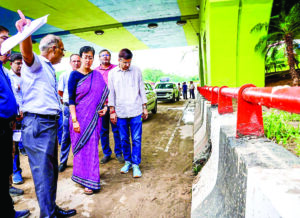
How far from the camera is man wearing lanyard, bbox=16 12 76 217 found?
189 centimetres

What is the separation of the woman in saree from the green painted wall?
12.6 ft

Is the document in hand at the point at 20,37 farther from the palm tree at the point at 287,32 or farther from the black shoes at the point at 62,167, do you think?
the palm tree at the point at 287,32

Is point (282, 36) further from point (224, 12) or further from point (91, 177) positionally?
point (91, 177)

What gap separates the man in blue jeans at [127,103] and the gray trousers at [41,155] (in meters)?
1.36

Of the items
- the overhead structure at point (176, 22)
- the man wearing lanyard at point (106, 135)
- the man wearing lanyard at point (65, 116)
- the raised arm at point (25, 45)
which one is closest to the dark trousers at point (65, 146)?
the man wearing lanyard at point (65, 116)

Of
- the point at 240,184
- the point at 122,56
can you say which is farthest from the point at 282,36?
the point at 240,184

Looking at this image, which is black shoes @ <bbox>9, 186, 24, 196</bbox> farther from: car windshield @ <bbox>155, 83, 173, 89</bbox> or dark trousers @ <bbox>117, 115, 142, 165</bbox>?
car windshield @ <bbox>155, 83, 173, 89</bbox>

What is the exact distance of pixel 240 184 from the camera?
1.01 meters

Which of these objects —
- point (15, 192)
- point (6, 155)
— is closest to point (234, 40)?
point (6, 155)

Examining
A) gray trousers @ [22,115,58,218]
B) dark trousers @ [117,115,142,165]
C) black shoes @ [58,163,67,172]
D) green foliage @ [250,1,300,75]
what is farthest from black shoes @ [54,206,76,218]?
green foliage @ [250,1,300,75]

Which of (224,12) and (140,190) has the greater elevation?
(224,12)

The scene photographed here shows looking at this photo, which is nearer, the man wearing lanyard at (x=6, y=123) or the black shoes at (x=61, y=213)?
the man wearing lanyard at (x=6, y=123)

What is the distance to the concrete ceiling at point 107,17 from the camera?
673cm

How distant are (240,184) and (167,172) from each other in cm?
231
